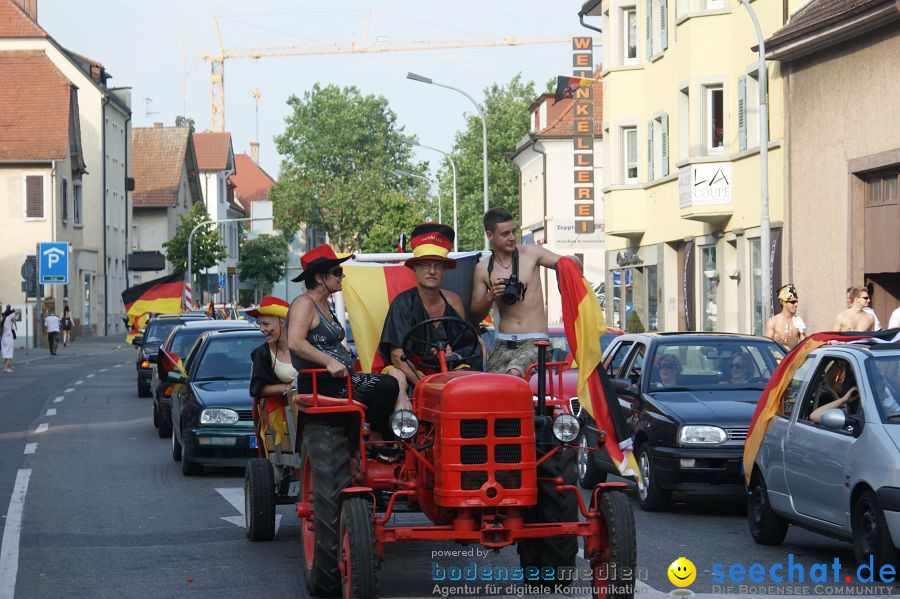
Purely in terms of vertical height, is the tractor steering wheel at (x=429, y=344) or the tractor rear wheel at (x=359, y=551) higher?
the tractor steering wheel at (x=429, y=344)

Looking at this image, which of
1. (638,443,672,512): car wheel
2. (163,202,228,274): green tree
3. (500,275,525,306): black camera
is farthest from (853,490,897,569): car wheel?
(163,202,228,274): green tree

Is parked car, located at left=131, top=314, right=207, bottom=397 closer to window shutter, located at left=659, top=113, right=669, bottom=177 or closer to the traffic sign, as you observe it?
window shutter, located at left=659, top=113, right=669, bottom=177

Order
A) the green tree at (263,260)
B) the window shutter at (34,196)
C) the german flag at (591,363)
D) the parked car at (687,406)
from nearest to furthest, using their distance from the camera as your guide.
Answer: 1. the german flag at (591,363)
2. the parked car at (687,406)
3. the window shutter at (34,196)
4. the green tree at (263,260)

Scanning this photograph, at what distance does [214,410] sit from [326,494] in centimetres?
736

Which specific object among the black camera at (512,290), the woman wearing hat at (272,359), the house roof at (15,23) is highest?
the house roof at (15,23)

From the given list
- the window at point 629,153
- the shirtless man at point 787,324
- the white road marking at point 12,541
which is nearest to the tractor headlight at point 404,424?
the white road marking at point 12,541

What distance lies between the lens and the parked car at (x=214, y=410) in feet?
50.6

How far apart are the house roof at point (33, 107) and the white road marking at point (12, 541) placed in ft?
172

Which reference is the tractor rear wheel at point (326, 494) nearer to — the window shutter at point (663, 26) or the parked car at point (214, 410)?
the parked car at point (214, 410)

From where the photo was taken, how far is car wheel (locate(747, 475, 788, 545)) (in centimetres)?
1053

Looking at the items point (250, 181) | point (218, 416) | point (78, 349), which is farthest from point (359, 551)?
point (250, 181)

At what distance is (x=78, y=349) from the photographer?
5981 centimetres

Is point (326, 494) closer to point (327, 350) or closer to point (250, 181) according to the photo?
point (327, 350)

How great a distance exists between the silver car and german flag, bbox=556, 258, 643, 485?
5.61 feet
